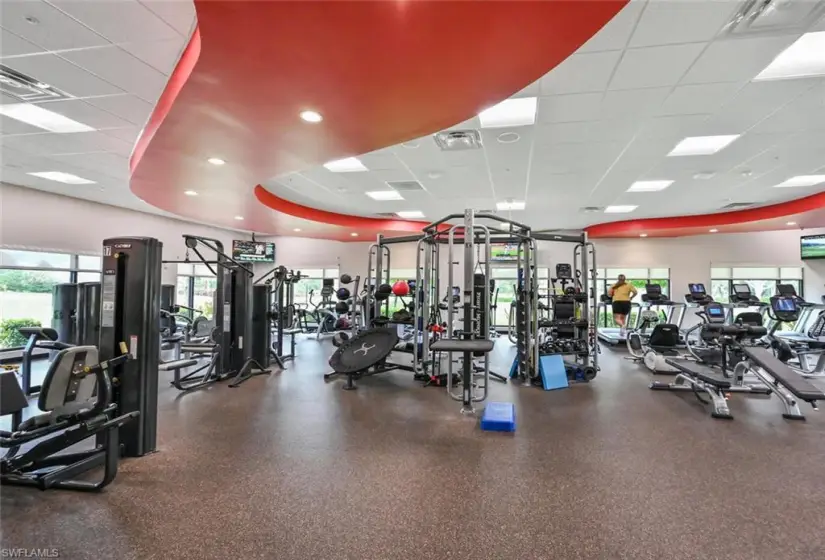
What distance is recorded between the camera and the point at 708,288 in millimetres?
10852

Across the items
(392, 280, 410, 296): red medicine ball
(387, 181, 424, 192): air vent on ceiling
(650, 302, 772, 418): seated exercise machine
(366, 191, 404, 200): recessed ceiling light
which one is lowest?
(650, 302, 772, 418): seated exercise machine

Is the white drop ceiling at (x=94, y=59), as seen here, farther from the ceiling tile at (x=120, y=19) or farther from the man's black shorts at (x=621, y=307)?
the man's black shorts at (x=621, y=307)

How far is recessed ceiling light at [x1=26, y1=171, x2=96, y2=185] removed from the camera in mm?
6250

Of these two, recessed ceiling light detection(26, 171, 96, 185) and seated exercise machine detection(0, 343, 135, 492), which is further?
recessed ceiling light detection(26, 171, 96, 185)

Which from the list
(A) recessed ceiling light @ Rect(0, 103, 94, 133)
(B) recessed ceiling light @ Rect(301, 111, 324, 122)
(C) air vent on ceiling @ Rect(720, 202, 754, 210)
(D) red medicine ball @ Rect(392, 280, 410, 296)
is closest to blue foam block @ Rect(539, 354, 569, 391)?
(D) red medicine ball @ Rect(392, 280, 410, 296)

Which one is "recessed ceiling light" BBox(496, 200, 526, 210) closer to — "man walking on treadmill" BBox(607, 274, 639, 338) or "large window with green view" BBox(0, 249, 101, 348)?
"man walking on treadmill" BBox(607, 274, 639, 338)

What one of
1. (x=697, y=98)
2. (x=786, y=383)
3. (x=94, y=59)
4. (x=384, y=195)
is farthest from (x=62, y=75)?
(x=786, y=383)

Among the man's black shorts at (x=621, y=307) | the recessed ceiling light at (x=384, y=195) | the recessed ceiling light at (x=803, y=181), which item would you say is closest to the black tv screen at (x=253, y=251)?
the recessed ceiling light at (x=384, y=195)

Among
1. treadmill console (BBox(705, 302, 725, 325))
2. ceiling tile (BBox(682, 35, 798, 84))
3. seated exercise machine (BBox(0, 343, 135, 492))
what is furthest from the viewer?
treadmill console (BBox(705, 302, 725, 325))

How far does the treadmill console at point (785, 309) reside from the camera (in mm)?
6259

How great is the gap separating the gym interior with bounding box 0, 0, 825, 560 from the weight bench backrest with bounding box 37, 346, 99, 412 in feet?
0.06

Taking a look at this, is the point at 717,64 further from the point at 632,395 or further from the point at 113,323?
the point at 113,323

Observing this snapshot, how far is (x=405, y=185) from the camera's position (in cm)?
684

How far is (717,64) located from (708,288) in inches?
388
